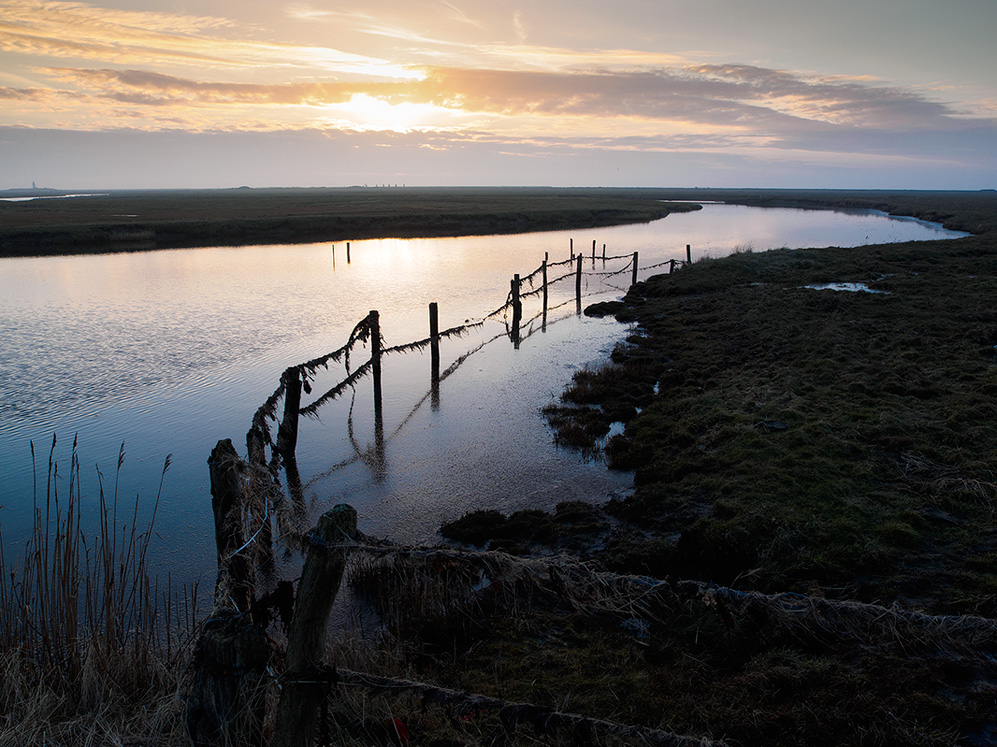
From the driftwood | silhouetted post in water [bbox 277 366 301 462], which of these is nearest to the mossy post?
the driftwood

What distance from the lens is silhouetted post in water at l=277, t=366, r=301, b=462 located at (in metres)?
8.91

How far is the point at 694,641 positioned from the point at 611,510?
9.74 ft

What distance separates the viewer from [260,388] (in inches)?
509

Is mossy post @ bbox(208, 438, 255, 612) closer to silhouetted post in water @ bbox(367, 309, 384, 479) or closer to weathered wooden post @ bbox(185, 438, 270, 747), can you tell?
weathered wooden post @ bbox(185, 438, 270, 747)

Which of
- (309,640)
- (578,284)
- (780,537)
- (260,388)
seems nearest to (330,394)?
(260,388)

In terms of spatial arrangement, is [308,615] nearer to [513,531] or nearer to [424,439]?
[513,531]

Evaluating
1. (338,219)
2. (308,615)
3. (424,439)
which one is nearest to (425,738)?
(308,615)

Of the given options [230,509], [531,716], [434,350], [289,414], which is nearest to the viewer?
[531,716]

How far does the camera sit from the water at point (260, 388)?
8.59 metres

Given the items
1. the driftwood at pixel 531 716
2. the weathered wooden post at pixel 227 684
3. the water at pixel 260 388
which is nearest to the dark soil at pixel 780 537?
the driftwood at pixel 531 716

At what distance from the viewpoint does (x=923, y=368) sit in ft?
39.6

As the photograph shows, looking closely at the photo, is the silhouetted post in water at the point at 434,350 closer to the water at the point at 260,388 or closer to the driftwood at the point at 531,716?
the water at the point at 260,388

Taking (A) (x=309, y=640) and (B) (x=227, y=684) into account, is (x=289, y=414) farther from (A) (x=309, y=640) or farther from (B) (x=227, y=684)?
(A) (x=309, y=640)

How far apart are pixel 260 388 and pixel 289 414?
4232 millimetres
